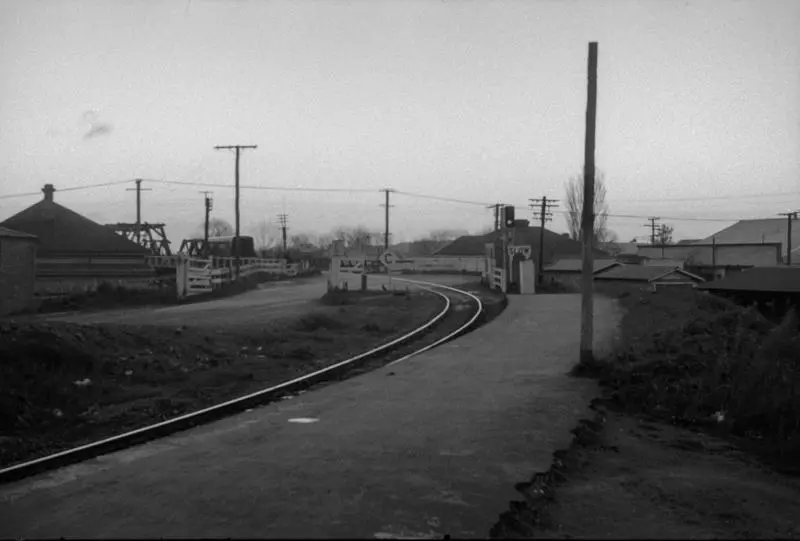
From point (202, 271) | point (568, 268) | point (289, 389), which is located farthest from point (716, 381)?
point (568, 268)

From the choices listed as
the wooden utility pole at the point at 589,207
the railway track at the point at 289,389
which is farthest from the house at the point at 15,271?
the wooden utility pole at the point at 589,207

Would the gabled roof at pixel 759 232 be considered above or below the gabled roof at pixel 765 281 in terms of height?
above

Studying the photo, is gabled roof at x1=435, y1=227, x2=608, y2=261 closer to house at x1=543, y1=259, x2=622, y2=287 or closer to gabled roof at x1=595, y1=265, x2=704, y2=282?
house at x1=543, y1=259, x2=622, y2=287

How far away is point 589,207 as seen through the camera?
38.5 ft

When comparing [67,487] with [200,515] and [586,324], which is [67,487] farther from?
[586,324]

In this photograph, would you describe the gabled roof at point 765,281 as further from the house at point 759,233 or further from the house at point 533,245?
the house at point 759,233

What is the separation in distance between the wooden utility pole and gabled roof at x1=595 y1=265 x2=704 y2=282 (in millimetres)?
41199

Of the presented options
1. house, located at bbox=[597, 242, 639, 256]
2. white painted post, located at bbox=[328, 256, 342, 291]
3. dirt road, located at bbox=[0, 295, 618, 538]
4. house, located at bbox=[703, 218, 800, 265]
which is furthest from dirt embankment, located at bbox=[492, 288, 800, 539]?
house, located at bbox=[597, 242, 639, 256]

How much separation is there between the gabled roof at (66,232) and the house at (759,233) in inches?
2537

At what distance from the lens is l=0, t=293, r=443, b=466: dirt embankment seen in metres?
8.12

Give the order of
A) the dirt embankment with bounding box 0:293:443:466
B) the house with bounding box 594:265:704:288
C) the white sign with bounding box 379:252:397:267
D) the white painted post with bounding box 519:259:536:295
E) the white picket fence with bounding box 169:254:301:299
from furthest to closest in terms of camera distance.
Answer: the house with bounding box 594:265:704:288, the white picket fence with bounding box 169:254:301:299, the white painted post with bounding box 519:259:536:295, the white sign with bounding box 379:252:397:267, the dirt embankment with bounding box 0:293:443:466

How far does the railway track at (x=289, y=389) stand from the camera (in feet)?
20.8

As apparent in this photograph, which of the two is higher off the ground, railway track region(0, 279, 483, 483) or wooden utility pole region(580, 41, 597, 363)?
wooden utility pole region(580, 41, 597, 363)

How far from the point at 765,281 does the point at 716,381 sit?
1980cm
